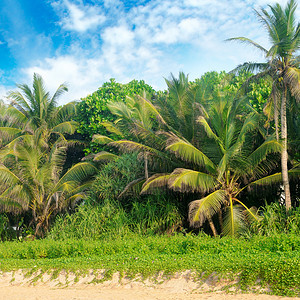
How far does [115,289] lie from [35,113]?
13.9 m

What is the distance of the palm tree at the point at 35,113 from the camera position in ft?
61.7

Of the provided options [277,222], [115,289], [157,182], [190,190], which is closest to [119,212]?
[157,182]

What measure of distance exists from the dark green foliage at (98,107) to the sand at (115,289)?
10.9m

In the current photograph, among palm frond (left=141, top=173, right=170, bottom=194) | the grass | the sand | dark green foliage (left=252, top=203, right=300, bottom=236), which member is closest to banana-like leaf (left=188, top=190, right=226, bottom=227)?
the grass

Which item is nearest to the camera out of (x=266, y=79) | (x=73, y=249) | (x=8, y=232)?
(x=73, y=249)

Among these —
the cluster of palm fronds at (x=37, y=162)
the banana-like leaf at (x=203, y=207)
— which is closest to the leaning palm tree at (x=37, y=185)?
the cluster of palm fronds at (x=37, y=162)

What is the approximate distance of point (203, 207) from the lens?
1041 centimetres

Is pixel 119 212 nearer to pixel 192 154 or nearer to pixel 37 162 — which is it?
pixel 192 154

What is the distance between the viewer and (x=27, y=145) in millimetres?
14516

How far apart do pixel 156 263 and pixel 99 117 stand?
1268cm

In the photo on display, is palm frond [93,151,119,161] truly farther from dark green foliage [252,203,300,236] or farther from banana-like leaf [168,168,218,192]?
dark green foliage [252,203,300,236]

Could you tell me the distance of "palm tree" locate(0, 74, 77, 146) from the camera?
18.8m

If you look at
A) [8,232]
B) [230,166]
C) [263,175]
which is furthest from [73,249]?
[8,232]

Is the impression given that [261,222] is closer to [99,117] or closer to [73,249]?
[73,249]
